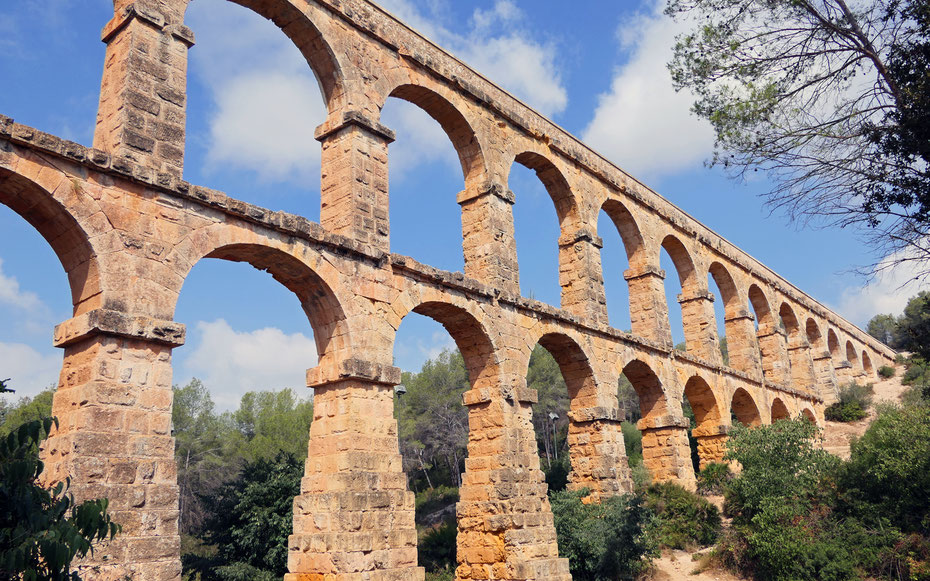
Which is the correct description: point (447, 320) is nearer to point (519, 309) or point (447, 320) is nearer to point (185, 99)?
point (519, 309)

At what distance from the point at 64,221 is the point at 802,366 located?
26538 millimetres

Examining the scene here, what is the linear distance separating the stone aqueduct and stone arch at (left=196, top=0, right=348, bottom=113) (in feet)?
0.11

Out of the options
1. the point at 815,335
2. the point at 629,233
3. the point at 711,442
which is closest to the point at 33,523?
the point at 629,233

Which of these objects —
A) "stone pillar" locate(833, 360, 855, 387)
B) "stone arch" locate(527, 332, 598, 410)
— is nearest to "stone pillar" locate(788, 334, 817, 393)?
"stone pillar" locate(833, 360, 855, 387)

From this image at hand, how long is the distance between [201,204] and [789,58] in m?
6.88

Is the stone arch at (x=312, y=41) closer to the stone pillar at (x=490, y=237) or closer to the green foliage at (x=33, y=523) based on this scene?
the stone pillar at (x=490, y=237)

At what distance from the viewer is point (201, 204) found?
26.9 ft

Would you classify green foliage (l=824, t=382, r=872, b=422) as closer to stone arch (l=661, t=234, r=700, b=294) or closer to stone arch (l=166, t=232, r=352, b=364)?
stone arch (l=661, t=234, r=700, b=294)

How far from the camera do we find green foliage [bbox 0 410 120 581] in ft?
10.4

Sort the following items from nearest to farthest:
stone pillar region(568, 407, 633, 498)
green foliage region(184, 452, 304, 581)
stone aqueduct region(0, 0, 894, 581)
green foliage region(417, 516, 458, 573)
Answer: stone aqueduct region(0, 0, 894, 581)
stone pillar region(568, 407, 633, 498)
green foliage region(184, 452, 304, 581)
green foliage region(417, 516, 458, 573)

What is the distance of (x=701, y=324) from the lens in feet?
64.2

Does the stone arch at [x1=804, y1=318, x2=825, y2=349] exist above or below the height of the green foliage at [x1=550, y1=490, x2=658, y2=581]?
above

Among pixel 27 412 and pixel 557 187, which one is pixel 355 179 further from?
pixel 27 412

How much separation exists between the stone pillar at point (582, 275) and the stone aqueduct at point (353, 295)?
0.16ft
